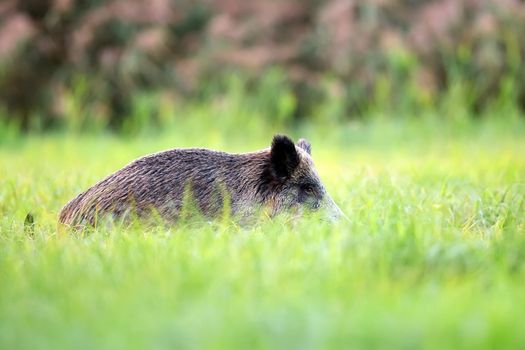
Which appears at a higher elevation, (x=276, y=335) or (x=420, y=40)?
(x=420, y=40)

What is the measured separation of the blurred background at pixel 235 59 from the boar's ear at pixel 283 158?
730 cm

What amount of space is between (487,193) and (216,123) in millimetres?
7012

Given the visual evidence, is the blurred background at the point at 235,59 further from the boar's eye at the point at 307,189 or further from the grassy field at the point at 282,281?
the grassy field at the point at 282,281

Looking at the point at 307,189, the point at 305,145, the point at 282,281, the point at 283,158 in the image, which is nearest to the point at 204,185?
the point at 283,158

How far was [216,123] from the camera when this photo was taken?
→ 39.4 feet

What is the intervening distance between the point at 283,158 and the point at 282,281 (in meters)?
2.16

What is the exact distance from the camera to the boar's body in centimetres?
485

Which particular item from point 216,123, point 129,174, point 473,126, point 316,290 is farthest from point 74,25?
point 316,290

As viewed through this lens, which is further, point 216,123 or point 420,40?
point 420,40

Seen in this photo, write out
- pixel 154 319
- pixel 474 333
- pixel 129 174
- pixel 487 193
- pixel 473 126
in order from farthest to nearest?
pixel 473 126 → pixel 487 193 → pixel 129 174 → pixel 154 319 → pixel 474 333

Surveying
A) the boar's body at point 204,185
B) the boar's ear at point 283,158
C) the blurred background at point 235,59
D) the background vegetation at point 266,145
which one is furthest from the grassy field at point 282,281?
the blurred background at point 235,59

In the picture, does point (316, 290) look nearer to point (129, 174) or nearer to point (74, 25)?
point (129, 174)

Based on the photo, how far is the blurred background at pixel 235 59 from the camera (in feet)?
43.0

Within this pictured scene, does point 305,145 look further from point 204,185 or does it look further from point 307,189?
point 204,185
